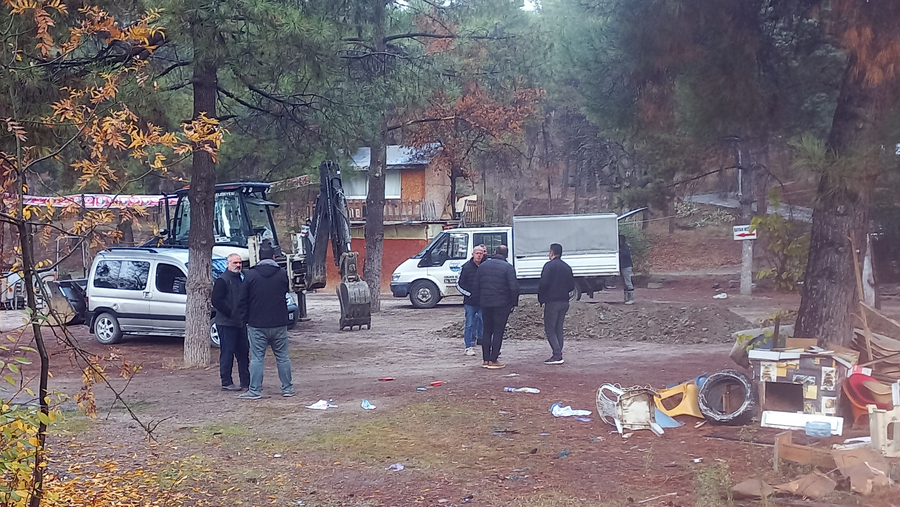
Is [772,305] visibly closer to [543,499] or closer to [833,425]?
[833,425]

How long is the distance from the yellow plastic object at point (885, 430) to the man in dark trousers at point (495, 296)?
5896mm

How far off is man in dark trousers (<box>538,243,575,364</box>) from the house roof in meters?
18.1

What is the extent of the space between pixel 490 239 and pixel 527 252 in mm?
1116

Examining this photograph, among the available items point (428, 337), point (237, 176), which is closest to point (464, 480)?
point (428, 337)

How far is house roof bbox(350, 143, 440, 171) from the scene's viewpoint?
99.5 feet

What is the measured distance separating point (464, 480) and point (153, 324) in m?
10.5

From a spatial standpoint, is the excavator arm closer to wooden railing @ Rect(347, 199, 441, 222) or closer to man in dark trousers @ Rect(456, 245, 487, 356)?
man in dark trousers @ Rect(456, 245, 487, 356)

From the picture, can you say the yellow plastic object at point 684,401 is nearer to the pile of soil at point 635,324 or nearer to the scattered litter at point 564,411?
the scattered litter at point 564,411

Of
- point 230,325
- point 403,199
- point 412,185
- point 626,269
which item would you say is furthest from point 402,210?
point 230,325

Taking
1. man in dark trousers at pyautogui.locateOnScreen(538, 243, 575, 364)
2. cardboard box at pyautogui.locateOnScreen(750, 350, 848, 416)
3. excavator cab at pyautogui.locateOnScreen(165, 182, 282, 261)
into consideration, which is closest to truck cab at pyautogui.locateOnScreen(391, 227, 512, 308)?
excavator cab at pyautogui.locateOnScreen(165, 182, 282, 261)

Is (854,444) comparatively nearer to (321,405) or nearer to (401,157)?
(321,405)

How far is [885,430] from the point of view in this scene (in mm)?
6473

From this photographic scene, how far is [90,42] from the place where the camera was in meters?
11.5

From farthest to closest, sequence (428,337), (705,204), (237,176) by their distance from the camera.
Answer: (705,204), (237,176), (428,337)
